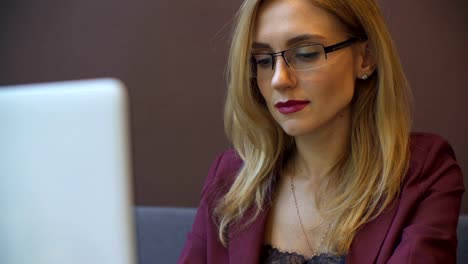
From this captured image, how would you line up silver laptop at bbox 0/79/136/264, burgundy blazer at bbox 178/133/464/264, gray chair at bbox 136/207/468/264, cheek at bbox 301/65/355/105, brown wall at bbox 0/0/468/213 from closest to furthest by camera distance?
silver laptop at bbox 0/79/136/264
burgundy blazer at bbox 178/133/464/264
cheek at bbox 301/65/355/105
gray chair at bbox 136/207/468/264
brown wall at bbox 0/0/468/213

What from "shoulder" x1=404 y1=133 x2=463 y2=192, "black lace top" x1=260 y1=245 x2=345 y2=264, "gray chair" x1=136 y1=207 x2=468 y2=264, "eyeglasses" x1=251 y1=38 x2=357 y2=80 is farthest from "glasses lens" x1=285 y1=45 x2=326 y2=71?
"gray chair" x1=136 y1=207 x2=468 y2=264

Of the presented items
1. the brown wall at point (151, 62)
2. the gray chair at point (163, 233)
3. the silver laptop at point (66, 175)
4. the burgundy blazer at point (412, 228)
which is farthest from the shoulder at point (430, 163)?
the silver laptop at point (66, 175)

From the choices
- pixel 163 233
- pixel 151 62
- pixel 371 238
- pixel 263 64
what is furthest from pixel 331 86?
pixel 151 62

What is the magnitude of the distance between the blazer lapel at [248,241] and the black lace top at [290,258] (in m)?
0.02

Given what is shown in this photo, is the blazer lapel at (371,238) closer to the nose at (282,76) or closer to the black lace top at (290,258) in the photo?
the black lace top at (290,258)

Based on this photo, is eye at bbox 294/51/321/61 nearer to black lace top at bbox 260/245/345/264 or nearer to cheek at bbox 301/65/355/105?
cheek at bbox 301/65/355/105

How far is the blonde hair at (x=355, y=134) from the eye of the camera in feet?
4.23

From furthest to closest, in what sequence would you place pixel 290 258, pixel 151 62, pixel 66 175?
pixel 151 62 → pixel 290 258 → pixel 66 175

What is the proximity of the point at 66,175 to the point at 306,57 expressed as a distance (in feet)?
2.43

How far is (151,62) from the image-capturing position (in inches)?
79.7

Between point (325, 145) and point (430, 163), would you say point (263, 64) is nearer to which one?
point (325, 145)

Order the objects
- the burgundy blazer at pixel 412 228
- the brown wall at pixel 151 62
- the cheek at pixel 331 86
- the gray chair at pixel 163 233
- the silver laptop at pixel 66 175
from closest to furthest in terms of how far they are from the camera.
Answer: the silver laptop at pixel 66 175 < the burgundy blazer at pixel 412 228 < the cheek at pixel 331 86 < the gray chair at pixel 163 233 < the brown wall at pixel 151 62

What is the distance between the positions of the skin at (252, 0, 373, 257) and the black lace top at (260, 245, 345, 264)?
2 cm

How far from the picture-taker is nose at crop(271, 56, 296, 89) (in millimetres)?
1282
